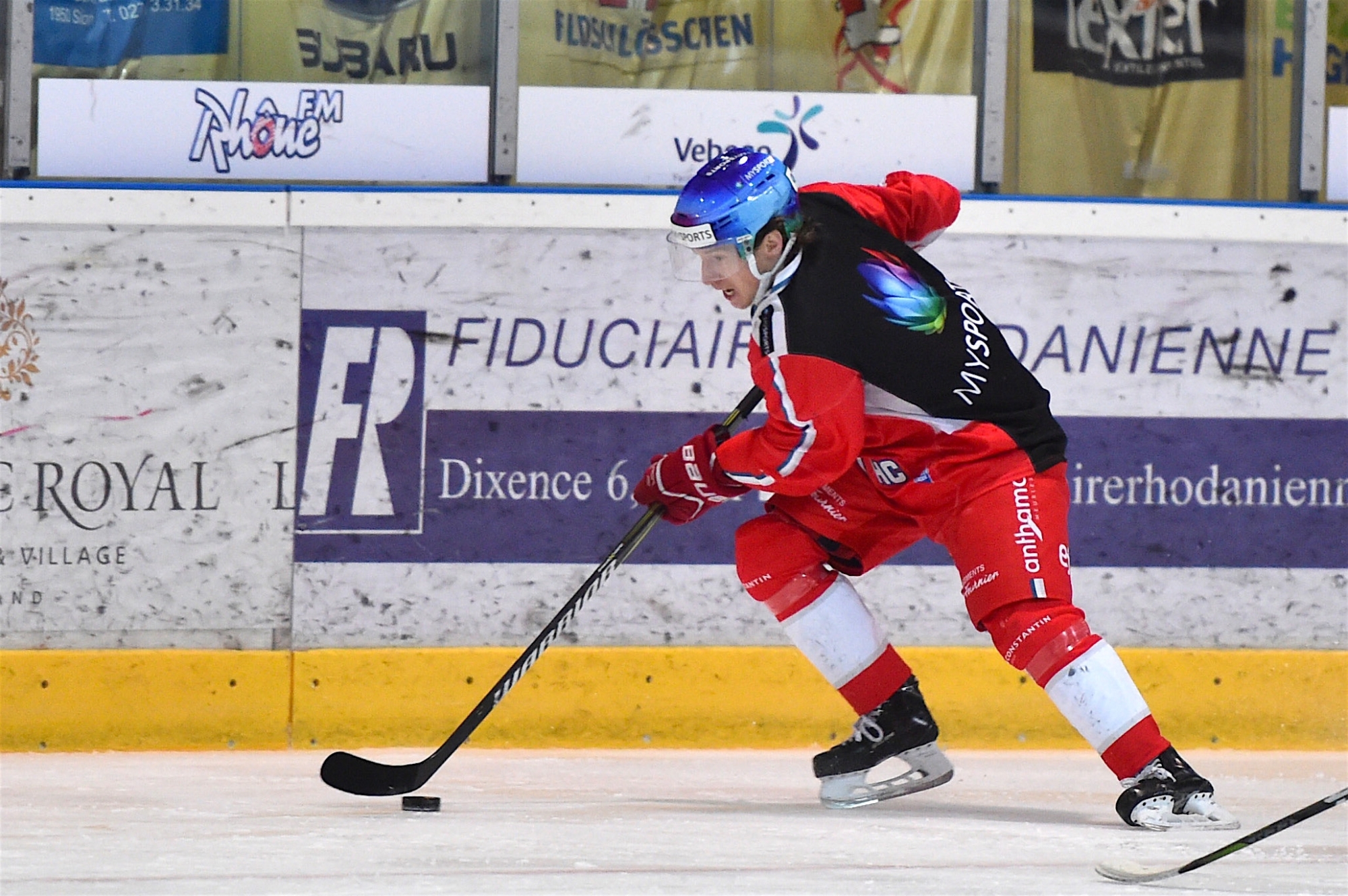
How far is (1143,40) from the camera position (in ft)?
15.5

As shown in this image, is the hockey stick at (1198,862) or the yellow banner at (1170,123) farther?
the yellow banner at (1170,123)

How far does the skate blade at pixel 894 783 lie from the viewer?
319cm

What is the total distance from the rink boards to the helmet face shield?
1221 mm

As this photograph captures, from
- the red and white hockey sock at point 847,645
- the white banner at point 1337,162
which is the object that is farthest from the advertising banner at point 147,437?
the white banner at point 1337,162

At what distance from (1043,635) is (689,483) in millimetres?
757

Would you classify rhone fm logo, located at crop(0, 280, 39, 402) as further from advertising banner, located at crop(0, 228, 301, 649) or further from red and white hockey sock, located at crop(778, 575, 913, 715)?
red and white hockey sock, located at crop(778, 575, 913, 715)

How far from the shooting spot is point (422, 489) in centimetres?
416

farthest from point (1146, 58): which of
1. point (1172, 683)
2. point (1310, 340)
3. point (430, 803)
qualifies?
point (430, 803)

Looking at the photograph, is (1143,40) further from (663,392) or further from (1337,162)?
(663,392)

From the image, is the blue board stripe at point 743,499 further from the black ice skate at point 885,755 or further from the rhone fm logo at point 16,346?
the black ice skate at point 885,755

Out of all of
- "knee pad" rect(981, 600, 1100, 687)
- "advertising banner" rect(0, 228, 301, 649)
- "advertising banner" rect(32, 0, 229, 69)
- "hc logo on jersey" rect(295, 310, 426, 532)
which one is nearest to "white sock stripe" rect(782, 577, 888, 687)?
"knee pad" rect(981, 600, 1100, 687)

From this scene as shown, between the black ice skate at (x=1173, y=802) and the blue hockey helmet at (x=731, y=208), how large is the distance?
3.90 feet

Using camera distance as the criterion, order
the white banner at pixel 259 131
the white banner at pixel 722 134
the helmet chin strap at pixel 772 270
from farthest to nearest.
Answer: the white banner at pixel 722 134 < the white banner at pixel 259 131 < the helmet chin strap at pixel 772 270

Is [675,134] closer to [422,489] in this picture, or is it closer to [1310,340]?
[422,489]
